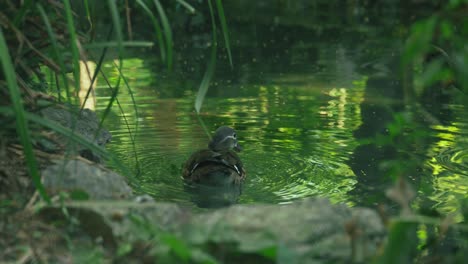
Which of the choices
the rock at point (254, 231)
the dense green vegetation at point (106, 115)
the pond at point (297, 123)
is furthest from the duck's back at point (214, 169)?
the rock at point (254, 231)

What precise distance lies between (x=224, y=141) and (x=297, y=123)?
151cm

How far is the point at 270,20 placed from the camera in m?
16.7

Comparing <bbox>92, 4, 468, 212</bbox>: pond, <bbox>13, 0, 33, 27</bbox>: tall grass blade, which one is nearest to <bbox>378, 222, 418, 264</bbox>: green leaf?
<bbox>92, 4, 468, 212</bbox>: pond

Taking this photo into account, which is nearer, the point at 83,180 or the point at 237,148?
the point at 83,180

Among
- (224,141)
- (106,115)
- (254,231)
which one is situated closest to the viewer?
(254,231)

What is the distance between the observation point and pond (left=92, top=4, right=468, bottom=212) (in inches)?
225

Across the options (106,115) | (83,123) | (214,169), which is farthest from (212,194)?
(106,115)

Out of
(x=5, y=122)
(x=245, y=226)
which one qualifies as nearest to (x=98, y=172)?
(x=5, y=122)

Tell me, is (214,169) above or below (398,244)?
below

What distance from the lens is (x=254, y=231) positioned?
3.11 m

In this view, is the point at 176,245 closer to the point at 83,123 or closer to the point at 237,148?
the point at 83,123

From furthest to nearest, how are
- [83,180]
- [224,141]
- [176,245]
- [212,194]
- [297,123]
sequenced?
[297,123]
[224,141]
[212,194]
[83,180]
[176,245]

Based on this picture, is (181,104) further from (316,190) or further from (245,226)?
(245,226)

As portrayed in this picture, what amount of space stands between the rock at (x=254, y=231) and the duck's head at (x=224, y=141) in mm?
3035
